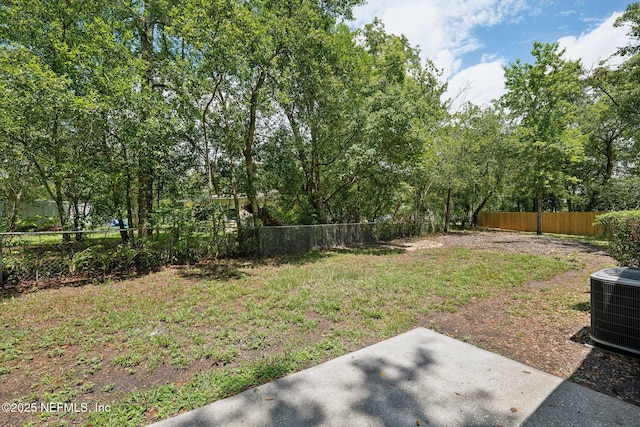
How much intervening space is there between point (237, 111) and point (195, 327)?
6620 millimetres

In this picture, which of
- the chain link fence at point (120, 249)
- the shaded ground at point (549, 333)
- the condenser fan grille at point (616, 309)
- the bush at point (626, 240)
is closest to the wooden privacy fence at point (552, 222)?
the bush at point (626, 240)

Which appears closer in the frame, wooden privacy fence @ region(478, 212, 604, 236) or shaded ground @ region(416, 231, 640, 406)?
shaded ground @ region(416, 231, 640, 406)

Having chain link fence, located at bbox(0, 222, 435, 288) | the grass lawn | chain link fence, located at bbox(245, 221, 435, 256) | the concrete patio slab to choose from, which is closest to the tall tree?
chain link fence, located at bbox(245, 221, 435, 256)

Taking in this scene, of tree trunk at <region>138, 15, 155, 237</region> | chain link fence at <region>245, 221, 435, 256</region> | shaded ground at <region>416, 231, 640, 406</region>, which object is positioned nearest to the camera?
shaded ground at <region>416, 231, 640, 406</region>

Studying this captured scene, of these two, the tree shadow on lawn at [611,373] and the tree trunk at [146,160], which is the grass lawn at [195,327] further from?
the tree trunk at [146,160]

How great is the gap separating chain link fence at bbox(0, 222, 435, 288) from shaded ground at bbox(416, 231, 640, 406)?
19.8 feet

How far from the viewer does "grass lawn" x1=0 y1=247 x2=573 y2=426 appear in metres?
2.40

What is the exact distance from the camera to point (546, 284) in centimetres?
567

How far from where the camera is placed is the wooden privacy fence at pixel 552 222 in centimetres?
1669

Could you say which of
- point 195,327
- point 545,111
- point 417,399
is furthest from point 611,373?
point 545,111

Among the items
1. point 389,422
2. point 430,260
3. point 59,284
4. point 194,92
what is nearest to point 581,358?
point 389,422

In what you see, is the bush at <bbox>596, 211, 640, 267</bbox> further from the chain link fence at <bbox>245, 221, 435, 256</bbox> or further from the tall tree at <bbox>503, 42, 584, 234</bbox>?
the tall tree at <bbox>503, 42, 584, 234</bbox>

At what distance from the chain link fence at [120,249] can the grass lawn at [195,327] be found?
2.14ft

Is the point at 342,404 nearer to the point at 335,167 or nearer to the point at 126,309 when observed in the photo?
the point at 126,309
